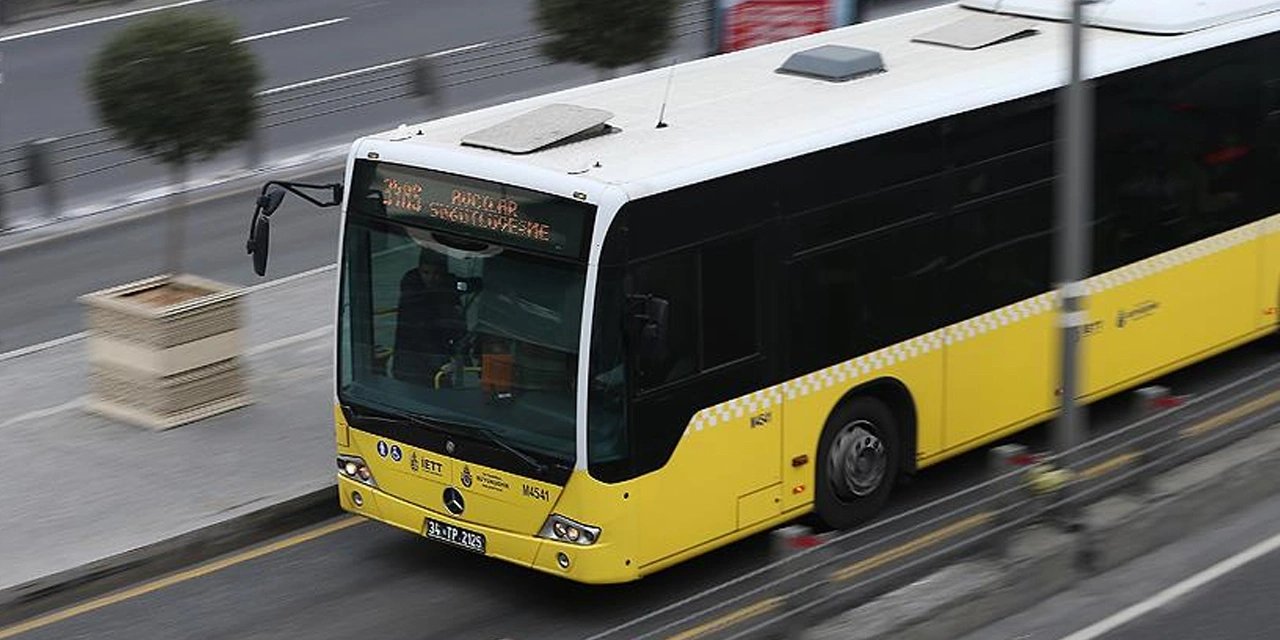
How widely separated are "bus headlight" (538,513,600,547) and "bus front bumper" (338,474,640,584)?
0.09 feet

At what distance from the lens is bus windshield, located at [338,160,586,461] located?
12.0 metres

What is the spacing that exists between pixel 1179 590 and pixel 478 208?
14.8 feet

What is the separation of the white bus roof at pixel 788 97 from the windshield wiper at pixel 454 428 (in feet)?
4.83

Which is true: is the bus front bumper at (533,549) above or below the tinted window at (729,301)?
below

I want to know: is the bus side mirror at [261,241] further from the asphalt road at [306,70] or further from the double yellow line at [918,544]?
the asphalt road at [306,70]

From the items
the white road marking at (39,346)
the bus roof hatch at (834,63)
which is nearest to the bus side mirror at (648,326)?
the bus roof hatch at (834,63)

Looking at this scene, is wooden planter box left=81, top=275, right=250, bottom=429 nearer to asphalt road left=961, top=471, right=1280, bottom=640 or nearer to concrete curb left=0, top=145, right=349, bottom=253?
concrete curb left=0, top=145, right=349, bottom=253

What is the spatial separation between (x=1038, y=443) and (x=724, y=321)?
13.2ft

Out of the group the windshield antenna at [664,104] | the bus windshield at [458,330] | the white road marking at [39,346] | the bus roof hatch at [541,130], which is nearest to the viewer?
the bus windshield at [458,330]

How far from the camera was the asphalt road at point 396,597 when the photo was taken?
41.1 feet

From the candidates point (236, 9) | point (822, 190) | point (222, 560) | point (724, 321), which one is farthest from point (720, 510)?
point (236, 9)

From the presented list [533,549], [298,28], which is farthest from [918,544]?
[298,28]

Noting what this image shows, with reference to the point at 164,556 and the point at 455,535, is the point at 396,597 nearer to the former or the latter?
the point at 455,535

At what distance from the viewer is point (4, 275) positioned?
68.8 feet
